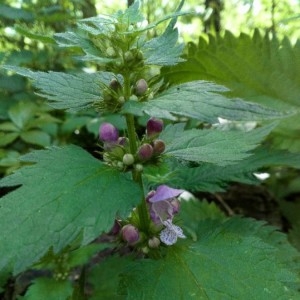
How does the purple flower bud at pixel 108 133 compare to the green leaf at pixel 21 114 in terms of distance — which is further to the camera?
the green leaf at pixel 21 114

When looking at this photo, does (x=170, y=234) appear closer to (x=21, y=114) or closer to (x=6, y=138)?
(x=6, y=138)

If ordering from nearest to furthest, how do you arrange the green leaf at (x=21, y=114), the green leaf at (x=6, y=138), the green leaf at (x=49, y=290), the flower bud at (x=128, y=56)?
the flower bud at (x=128, y=56) → the green leaf at (x=49, y=290) → the green leaf at (x=6, y=138) → the green leaf at (x=21, y=114)

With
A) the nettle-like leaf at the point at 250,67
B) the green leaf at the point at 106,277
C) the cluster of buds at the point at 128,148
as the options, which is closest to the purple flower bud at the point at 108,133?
the cluster of buds at the point at 128,148

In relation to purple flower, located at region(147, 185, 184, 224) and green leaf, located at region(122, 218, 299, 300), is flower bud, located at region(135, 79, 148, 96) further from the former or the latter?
green leaf, located at region(122, 218, 299, 300)

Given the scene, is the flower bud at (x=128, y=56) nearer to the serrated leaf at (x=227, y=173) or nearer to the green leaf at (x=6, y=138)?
the serrated leaf at (x=227, y=173)

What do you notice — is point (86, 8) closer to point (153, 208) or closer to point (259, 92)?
point (259, 92)

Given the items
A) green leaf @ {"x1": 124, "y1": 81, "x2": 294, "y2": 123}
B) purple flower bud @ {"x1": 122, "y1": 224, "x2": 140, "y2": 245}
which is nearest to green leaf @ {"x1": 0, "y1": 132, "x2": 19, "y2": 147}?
purple flower bud @ {"x1": 122, "y1": 224, "x2": 140, "y2": 245}

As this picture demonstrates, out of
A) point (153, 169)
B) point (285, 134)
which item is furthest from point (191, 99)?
point (285, 134)
